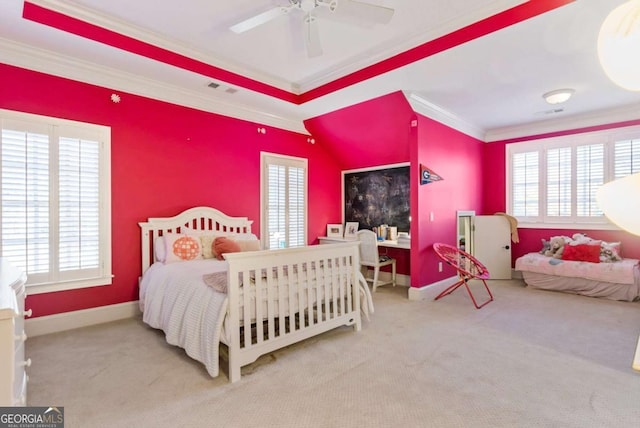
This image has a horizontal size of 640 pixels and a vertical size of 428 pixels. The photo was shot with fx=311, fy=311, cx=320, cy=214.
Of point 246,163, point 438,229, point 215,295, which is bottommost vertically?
point 215,295

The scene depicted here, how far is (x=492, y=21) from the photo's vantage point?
8.27ft

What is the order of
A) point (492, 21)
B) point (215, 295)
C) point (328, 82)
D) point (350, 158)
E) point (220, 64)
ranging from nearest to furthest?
point (215, 295), point (492, 21), point (220, 64), point (328, 82), point (350, 158)

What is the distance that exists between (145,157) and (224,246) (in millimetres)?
1361

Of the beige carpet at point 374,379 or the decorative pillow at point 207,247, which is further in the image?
the decorative pillow at point 207,247

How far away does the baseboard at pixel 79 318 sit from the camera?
9.57 feet

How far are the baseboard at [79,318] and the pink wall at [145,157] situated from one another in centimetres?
6

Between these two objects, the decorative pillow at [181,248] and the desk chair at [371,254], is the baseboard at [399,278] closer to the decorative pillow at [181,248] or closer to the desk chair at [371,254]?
the desk chair at [371,254]

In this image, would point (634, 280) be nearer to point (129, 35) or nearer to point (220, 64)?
point (220, 64)

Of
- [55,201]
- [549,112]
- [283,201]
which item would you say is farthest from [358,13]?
[549,112]

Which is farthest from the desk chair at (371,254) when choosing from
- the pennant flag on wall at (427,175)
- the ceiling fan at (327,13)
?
the ceiling fan at (327,13)

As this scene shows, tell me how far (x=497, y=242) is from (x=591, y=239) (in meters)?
1.22

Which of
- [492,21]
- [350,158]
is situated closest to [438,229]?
[350,158]

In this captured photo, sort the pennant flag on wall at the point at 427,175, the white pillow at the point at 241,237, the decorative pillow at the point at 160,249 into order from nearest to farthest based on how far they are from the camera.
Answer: the decorative pillow at the point at 160,249 < the white pillow at the point at 241,237 < the pennant flag on wall at the point at 427,175

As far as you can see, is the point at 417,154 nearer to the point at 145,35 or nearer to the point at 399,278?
the point at 399,278
